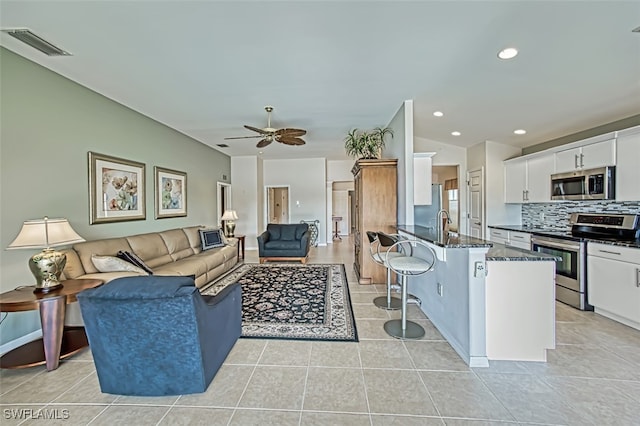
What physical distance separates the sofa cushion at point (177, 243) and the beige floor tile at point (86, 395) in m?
2.68

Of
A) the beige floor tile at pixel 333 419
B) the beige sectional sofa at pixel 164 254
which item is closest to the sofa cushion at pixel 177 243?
the beige sectional sofa at pixel 164 254

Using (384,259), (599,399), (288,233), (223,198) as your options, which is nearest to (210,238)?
(288,233)

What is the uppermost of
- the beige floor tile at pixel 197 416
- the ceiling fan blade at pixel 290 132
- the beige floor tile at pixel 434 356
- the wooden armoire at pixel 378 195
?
the ceiling fan blade at pixel 290 132

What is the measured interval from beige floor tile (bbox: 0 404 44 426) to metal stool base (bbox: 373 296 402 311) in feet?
10.1

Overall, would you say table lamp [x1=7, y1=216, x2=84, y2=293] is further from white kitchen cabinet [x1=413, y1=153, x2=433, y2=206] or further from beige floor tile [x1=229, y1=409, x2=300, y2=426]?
white kitchen cabinet [x1=413, y1=153, x2=433, y2=206]

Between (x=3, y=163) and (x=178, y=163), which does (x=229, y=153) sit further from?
(x=3, y=163)

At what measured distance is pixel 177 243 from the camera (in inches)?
191

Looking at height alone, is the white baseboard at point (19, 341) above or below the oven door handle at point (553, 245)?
below

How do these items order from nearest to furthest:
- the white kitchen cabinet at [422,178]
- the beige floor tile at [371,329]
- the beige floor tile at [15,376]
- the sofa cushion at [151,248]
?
the beige floor tile at [15,376] → the beige floor tile at [371,329] → the sofa cushion at [151,248] → the white kitchen cabinet at [422,178]

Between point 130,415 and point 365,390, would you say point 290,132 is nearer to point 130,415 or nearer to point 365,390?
point 365,390

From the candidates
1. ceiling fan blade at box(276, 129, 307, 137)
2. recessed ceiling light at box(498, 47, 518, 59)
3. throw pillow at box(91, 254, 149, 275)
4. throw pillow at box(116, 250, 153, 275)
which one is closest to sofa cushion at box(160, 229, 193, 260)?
throw pillow at box(116, 250, 153, 275)

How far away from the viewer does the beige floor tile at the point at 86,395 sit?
187 cm

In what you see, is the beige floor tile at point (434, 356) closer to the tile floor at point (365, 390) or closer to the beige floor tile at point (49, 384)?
the tile floor at point (365, 390)

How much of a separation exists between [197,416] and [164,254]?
3291 mm
